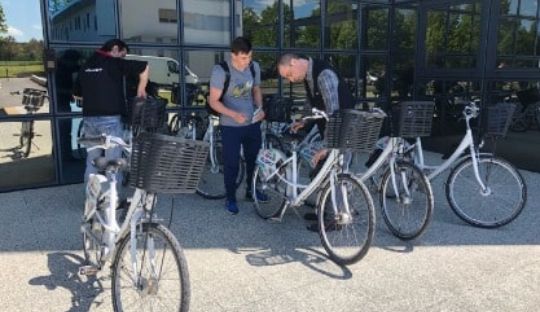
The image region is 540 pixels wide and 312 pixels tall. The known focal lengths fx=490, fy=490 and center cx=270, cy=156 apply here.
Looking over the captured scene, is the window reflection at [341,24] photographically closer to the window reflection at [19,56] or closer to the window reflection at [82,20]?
the window reflection at [82,20]

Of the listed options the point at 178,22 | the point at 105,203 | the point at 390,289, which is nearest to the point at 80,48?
the point at 178,22

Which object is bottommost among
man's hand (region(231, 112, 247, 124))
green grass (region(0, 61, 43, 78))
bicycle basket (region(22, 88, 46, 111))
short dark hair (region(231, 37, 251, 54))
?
man's hand (region(231, 112, 247, 124))

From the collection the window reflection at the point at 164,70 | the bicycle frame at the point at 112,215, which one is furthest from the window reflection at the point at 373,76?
the bicycle frame at the point at 112,215

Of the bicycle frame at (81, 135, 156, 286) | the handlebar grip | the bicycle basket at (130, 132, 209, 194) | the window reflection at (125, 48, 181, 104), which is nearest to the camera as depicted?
the bicycle basket at (130, 132, 209, 194)

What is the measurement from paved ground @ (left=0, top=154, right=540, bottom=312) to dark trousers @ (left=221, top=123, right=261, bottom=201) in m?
0.36

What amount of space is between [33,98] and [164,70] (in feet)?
5.28

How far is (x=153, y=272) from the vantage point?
2.48 metres

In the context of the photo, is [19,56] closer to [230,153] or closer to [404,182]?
[230,153]

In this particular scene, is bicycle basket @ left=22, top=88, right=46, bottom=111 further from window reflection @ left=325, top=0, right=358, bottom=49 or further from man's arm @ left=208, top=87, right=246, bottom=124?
window reflection @ left=325, top=0, right=358, bottom=49

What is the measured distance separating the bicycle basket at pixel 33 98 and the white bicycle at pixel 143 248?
10.5 feet

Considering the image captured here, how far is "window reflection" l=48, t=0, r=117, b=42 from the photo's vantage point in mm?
5531

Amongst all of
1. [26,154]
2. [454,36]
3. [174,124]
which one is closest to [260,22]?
[174,124]

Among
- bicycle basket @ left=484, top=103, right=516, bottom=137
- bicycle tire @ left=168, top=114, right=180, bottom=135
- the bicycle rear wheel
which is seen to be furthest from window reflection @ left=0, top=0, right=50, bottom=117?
bicycle basket @ left=484, top=103, right=516, bottom=137

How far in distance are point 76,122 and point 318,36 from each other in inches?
149
